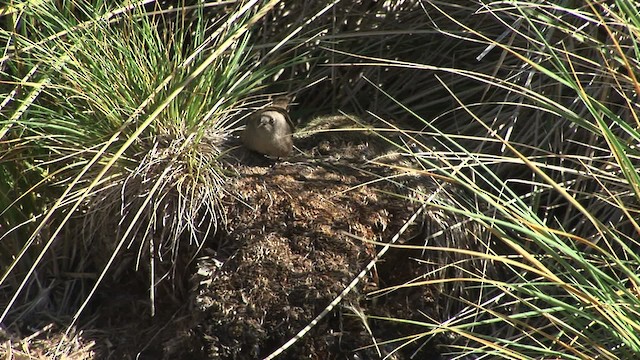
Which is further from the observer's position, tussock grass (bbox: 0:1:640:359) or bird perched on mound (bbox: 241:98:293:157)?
bird perched on mound (bbox: 241:98:293:157)

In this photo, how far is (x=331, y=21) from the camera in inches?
151

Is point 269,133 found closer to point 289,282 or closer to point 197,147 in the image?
point 197,147

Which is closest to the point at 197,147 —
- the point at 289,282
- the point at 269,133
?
the point at 269,133

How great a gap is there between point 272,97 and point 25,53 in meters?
0.93

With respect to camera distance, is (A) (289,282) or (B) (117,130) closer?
(B) (117,130)

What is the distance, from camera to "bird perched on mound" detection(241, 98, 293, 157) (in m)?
3.16

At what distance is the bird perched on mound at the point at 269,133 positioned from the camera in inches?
124

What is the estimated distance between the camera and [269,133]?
10.3 feet

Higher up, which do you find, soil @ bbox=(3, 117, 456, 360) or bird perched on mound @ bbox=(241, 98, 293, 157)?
bird perched on mound @ bbox=(241, 98, 293, 157)

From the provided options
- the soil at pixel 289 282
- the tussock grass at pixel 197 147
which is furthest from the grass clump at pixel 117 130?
the soil at pixel 289 282

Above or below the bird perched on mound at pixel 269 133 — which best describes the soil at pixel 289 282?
below

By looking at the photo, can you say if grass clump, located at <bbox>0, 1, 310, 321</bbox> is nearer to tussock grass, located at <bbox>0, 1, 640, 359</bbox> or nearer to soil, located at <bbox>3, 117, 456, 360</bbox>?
tussock grass, located at <bbox>0, 1, 640, 359</bbox>

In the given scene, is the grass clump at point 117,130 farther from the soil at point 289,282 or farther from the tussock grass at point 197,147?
the soil at point 289,282

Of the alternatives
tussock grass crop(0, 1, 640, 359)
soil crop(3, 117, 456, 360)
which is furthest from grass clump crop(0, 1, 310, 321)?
soil crop(3, 117, 456, 360)
